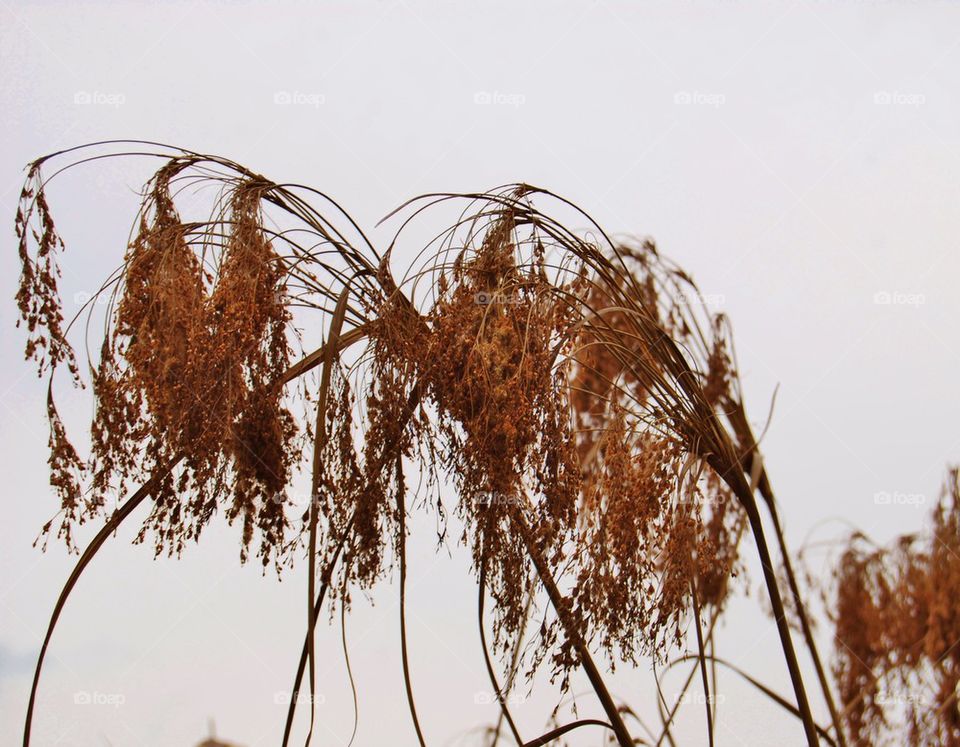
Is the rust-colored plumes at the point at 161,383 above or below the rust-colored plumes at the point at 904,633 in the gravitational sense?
above

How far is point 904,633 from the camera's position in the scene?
2.85 metres

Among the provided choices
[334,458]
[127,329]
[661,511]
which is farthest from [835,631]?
[127,329]

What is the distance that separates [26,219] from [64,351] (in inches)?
14.8

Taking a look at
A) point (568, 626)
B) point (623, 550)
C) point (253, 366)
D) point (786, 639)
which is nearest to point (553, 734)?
point (568, 626)

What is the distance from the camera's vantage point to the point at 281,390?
2.65 m

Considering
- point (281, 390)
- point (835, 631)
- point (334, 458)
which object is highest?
point (281, 390)

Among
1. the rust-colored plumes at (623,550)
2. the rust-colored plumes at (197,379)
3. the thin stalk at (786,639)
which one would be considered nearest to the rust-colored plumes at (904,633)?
the thin stalk at (786,639)

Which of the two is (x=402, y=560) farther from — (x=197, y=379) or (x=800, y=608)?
(x=800, y=608)

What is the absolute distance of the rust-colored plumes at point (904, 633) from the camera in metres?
2.76

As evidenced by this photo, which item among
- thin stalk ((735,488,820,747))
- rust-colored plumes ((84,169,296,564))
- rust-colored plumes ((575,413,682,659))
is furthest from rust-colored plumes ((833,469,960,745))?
rust-colored plumes ((84,169,296,564))

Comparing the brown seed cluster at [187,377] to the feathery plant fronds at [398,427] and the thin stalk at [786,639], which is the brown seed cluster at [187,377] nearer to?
the feathery plant fronds at [398,427]

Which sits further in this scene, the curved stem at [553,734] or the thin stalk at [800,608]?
the thin stalk at [800,608]

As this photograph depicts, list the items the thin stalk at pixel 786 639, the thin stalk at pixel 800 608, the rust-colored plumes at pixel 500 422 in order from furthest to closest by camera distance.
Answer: the thin stalk at pixel 800 608 → the thin stalk at pixel 786 639 → the rust-colored plumes at pixel 500 422

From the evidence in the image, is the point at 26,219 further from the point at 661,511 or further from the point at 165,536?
the point at 661,511
